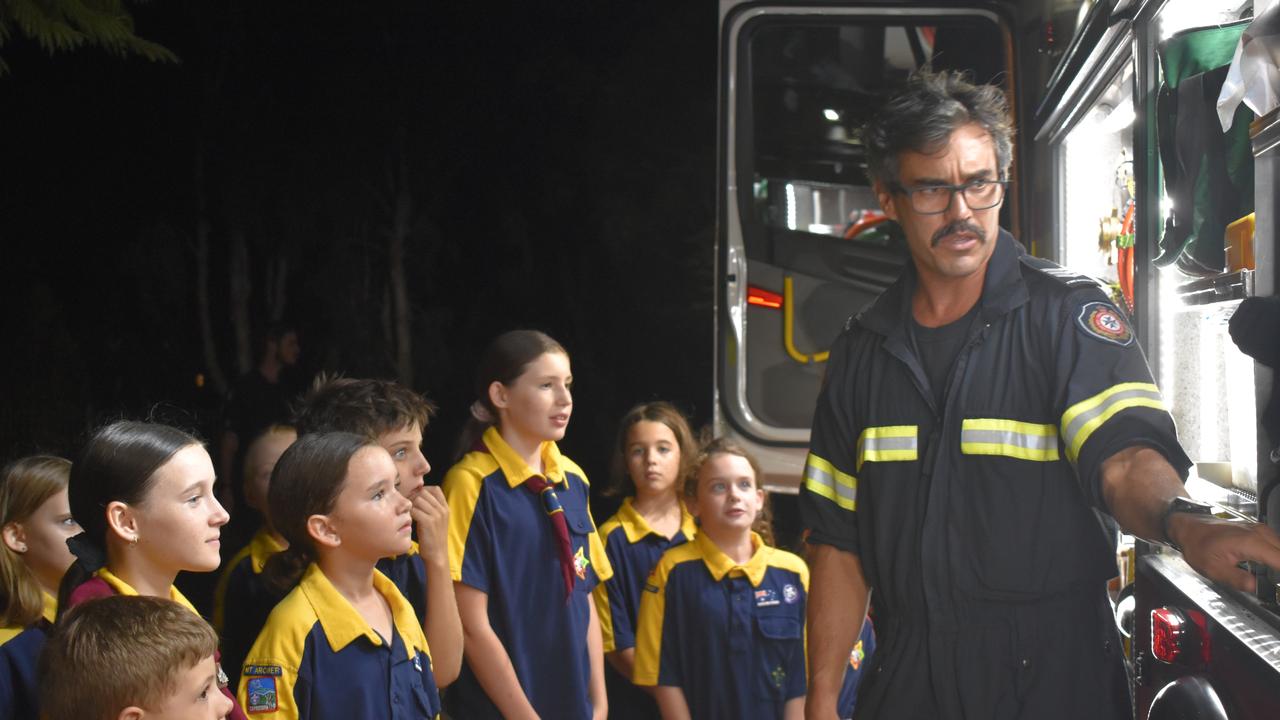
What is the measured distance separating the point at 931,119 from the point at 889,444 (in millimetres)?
512

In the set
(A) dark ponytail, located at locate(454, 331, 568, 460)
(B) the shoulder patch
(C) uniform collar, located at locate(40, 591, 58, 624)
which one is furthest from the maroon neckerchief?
(B) the shoulder patch

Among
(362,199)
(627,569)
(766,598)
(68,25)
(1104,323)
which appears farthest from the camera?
(362,199)

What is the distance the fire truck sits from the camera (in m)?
1.89

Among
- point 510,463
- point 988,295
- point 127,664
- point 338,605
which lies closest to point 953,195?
point 988,295

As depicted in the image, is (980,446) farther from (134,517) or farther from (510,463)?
(510,463)

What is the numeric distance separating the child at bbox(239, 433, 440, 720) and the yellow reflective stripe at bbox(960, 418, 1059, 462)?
108 cm

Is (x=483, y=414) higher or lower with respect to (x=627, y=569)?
higher

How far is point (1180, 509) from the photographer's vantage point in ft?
5.50

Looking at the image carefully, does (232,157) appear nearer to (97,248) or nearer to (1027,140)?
(97,248)

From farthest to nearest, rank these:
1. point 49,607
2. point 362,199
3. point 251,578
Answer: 1. point 362,199
2. point 251,578
3. point 49,607

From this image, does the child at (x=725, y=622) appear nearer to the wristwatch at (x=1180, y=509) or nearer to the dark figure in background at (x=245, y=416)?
the wristwatch at (x=1180, y=509)

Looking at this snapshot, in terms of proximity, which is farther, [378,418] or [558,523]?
[558,523]

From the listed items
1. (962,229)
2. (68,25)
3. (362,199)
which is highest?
(68,25)

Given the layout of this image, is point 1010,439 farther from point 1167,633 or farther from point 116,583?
point 116,583
